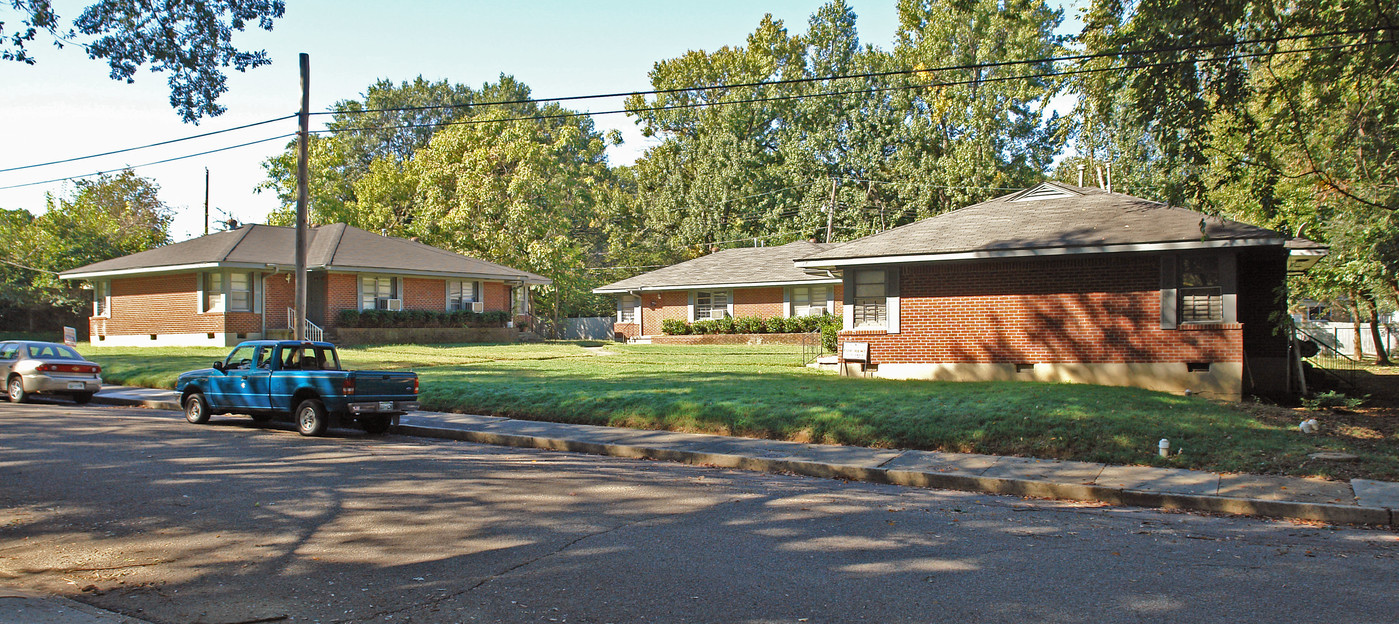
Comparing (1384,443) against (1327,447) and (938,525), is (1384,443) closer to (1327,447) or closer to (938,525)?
(1327,447)

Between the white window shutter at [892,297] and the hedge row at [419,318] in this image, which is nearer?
the white window shutter at [892,297]

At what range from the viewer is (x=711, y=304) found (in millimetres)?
43344

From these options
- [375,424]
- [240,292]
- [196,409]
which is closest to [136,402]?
[196,409]

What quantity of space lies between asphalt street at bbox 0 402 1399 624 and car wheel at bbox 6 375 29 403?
Answer: 11014 millimetres

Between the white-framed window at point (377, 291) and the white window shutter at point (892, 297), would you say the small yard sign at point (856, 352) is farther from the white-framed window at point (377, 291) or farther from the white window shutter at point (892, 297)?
the white-framed window at point (377, 291)

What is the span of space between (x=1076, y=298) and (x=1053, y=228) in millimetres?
1796

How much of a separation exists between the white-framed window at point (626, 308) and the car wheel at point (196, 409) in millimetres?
32903

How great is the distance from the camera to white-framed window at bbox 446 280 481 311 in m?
39.8

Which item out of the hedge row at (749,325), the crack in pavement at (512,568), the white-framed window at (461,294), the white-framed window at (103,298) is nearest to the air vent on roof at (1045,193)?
the hedge row at (749,325)

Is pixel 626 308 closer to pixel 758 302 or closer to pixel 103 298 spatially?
pixel 758 302

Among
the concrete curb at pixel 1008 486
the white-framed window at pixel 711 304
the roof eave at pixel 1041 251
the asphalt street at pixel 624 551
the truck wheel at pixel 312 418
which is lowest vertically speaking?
the concrete curb at pixel 1008 486

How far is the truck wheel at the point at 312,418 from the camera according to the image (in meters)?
13.9

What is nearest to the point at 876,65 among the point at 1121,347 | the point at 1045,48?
the point at 1045,48

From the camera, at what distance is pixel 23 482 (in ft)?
31.4
